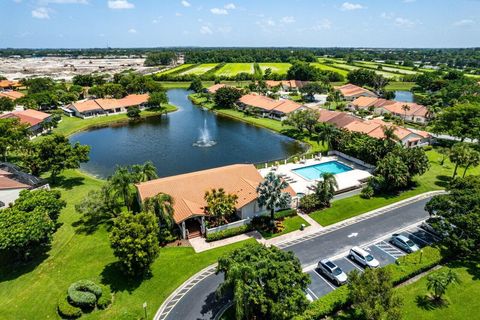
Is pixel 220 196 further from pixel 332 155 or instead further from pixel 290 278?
pixel 332 155

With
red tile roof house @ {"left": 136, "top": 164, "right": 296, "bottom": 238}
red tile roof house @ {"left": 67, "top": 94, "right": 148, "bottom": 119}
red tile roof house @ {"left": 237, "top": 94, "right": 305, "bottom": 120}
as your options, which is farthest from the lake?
red tile roof house @ {"left": 136, "top": 164, "right": 296, "bottom": 238}

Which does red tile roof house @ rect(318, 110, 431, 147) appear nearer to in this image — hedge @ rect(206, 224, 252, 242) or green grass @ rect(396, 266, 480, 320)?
green grass @ rect(396, 266, 480, 320)

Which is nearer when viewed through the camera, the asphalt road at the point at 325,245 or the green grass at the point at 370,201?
the asphalt road at the point at 325,245

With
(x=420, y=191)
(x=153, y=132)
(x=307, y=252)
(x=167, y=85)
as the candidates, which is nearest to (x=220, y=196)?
(x=307, y=252)

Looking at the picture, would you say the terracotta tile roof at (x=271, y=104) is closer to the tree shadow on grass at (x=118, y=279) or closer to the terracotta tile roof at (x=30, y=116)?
the terracotta tile roof at (x=30, y=116)

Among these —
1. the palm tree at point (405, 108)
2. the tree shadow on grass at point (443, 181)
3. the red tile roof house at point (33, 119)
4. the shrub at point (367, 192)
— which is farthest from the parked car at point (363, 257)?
the red tile roof house at point (33, 119)

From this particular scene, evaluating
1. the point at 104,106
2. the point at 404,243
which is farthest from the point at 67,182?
the point at 104,106
